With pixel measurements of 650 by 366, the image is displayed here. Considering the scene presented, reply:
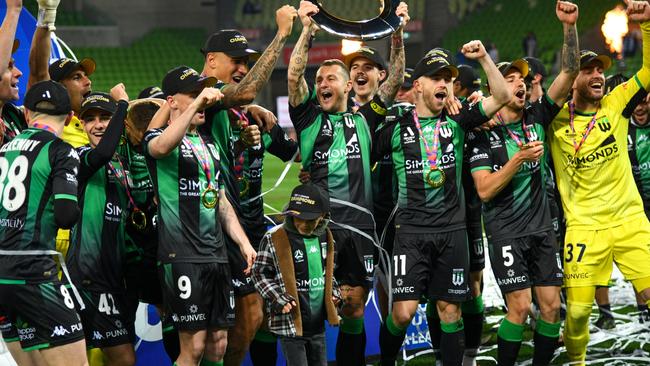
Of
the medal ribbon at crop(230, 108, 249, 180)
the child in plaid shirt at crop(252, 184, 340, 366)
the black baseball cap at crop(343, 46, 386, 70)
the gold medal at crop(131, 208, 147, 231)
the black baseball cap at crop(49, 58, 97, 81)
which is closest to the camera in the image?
the child in plaid shirt at crop(252, 184, 340, 366)

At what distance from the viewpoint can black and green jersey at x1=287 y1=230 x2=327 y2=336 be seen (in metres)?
6.57

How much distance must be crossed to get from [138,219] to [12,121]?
3.41ft

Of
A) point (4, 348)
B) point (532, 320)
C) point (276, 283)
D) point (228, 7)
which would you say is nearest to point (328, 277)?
point (276, 283)

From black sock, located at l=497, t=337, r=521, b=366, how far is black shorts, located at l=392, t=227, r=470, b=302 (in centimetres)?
44

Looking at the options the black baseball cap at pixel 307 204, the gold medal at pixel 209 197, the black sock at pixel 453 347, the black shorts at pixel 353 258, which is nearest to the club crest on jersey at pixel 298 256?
the black baseball cap at pixel 307 204

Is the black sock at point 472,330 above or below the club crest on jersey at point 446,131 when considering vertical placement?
below

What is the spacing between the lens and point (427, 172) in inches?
290

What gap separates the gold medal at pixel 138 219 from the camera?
6770 millimetres

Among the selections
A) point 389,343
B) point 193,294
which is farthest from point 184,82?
point 389,343

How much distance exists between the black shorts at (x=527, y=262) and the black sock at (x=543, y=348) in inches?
16.0

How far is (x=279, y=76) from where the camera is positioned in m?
36.5

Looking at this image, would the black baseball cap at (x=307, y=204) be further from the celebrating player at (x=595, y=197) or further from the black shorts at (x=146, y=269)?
the celebrating player at (x=595, y=197)

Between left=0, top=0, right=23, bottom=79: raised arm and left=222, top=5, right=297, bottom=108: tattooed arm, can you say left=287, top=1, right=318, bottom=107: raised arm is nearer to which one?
left=222, top=5, right=297, bottom=108: tattooed arm

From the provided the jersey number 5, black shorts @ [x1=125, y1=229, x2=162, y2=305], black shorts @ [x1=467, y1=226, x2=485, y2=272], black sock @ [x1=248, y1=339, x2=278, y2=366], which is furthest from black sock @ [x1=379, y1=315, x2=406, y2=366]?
the jersey number 5
